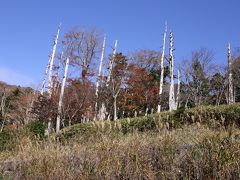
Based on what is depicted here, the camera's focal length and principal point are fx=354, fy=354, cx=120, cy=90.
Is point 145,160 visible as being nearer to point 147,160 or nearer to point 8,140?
point 147,160

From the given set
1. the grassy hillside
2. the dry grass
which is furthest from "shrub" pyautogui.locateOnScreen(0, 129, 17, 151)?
the dry grass

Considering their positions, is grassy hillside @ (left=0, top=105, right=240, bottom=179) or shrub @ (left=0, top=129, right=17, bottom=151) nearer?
grassy hillside @ (left=0, top=105, right=240, bottom=179)

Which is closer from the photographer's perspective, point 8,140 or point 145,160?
point 145,160

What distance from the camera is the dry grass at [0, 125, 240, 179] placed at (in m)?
4.70

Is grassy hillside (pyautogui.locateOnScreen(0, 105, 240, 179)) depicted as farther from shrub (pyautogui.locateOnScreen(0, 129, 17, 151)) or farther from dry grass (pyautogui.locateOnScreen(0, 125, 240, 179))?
shrub (pyautogui.locateOnScreen(0, 129, 17, 151))

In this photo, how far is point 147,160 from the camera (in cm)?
539

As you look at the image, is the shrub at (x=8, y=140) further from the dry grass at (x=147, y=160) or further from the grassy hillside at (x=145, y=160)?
the dry grass at (x=147, y=160)

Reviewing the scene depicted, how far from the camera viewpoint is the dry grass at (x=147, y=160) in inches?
185

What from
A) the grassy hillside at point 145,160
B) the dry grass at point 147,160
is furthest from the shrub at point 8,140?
the dry grass at point 147,160

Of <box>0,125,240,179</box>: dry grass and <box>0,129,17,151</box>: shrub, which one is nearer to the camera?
<box>0,125,240,179</box>: dry grass

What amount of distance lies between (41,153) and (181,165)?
105 inches

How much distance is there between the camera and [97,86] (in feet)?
101

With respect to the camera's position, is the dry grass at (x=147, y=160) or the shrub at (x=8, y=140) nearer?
the dry grass at (x=147, y=160)

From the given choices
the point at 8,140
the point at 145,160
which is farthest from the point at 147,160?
the point at 8,140
